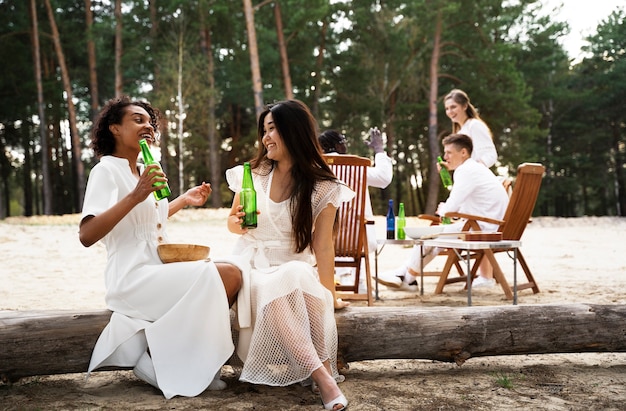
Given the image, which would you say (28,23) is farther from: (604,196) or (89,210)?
(604,196)

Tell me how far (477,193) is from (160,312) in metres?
3.90

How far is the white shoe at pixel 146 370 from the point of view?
3.01 metres

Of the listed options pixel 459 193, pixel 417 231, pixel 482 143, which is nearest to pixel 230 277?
pixel 417 231

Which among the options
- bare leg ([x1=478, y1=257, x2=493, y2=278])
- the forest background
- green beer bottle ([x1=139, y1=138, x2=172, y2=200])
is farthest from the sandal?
the forest background

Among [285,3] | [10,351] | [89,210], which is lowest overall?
[10,351]

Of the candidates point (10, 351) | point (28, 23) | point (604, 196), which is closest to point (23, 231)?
point (10, 351)

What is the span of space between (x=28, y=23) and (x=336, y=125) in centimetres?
1348

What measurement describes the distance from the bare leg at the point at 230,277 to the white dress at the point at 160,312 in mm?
46

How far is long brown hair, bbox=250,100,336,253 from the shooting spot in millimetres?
3275

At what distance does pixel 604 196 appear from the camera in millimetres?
37531

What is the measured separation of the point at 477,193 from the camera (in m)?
6.09

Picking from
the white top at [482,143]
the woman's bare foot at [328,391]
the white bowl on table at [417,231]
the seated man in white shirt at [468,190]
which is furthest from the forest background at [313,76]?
the woman's bare foot at [328,391]

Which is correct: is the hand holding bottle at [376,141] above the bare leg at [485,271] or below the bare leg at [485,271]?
above

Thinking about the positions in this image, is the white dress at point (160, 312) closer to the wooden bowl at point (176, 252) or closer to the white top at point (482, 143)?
the wooden bowl at point (176, 252)
